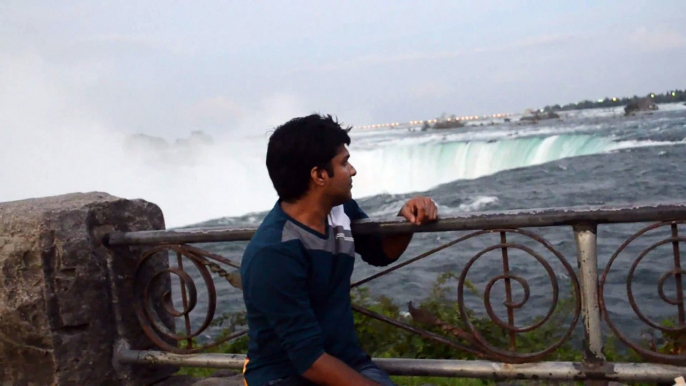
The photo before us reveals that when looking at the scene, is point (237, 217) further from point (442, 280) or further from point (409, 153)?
point (442, 280)

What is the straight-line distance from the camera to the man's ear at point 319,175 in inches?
79.0

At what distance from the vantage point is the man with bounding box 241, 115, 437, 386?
6.23ft

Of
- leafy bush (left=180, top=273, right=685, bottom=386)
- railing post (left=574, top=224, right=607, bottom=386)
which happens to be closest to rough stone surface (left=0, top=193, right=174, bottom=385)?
leafy bush (left=180, top=273, right=685, bottom=386)

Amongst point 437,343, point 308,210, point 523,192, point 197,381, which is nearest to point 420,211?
point 308,210

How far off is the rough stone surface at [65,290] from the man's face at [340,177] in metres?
1.24

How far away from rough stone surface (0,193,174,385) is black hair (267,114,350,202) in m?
1.12

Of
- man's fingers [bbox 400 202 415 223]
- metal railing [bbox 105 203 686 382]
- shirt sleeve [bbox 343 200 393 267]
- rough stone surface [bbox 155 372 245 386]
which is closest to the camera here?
metal railing [bbox 105 203 686 382]

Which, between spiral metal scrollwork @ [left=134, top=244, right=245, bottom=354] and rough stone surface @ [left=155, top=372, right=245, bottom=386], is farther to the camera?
rough stone surface @ [left=155, top=372, right=245, bottom=386]

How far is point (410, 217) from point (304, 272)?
1.62ft

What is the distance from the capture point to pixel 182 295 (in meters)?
2.80

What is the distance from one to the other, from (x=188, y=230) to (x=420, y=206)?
0.96 metres

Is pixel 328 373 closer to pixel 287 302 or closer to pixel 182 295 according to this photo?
pixel 287 302

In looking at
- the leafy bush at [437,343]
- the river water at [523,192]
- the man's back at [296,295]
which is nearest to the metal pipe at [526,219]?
the man's back at [296,295]

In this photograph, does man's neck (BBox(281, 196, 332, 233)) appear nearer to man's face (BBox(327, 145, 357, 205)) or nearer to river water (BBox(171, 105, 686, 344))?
man's face (BBox(327, 145, 357, 205))
